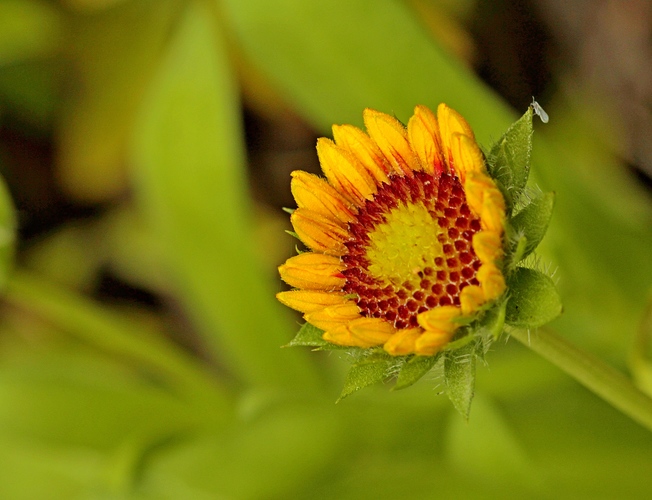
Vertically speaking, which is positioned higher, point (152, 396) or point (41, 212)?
point (152, 396)

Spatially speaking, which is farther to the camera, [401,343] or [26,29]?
[26,29]

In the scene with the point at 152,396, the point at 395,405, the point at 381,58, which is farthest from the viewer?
the point at 152,396

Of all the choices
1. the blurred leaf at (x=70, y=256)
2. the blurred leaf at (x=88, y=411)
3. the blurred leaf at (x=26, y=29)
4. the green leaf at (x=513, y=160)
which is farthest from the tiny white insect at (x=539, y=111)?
the blurred leaf at (x=70, y=256)

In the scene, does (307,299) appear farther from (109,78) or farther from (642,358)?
(109,78)

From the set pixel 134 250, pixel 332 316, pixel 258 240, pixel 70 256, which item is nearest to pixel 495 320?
pixel 332 316

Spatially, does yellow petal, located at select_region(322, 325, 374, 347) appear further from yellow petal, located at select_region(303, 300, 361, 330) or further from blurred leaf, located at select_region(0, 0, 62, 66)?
blurred leaf, located at select_region(0, 0, 62, 66)

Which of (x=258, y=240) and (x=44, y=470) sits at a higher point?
(x=258, y=240)

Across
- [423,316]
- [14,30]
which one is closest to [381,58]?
[423,316]

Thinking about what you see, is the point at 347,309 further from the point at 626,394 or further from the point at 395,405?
the point at 395,405
